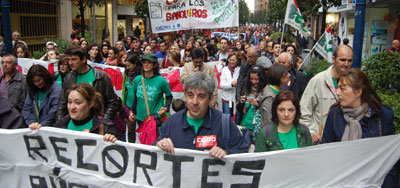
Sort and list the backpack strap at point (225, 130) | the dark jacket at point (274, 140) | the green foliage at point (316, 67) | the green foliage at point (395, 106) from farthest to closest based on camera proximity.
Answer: the green foliage at point (316, 67)
the green foliage at point (395, 106)
the dark jacket at point (274, 140)
the backpack strap at point (225, 130)

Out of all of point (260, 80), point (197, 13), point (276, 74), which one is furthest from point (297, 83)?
point (197, 13)

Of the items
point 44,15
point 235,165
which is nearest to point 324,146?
point 235,165

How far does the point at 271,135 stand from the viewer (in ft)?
10.6

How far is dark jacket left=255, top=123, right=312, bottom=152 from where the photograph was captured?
126 inches

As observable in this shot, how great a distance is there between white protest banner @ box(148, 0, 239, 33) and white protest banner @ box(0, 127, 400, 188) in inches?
291

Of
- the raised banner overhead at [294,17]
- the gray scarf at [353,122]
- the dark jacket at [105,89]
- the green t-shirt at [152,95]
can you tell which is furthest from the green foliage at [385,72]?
the dark jacket at [105,89]

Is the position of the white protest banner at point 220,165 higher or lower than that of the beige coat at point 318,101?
lower

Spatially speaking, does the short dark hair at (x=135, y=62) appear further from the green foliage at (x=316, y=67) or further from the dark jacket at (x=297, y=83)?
the green foliage at (x=316, y=67)

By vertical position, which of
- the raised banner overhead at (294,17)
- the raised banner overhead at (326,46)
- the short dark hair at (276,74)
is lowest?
the short dark hair at (276,74)

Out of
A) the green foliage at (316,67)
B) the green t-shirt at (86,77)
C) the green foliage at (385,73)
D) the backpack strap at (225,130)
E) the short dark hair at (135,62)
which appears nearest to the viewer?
the backpack strap at (225,130)

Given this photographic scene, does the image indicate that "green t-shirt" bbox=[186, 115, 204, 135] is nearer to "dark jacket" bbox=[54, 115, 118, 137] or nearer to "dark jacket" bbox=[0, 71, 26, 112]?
"dark jacket" bbox=[54, 115, 118, 137]

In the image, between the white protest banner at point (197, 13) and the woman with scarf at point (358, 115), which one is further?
the white protest banner at point (197, 13)

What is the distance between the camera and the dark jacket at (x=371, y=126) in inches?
118

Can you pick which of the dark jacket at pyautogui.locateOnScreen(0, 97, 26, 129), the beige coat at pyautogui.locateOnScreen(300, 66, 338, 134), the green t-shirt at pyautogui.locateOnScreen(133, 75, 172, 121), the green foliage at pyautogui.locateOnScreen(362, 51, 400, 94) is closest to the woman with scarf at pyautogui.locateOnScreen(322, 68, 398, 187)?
the beige coat at pyautogui.locateOnScreen(300, 66, 338, 134)
